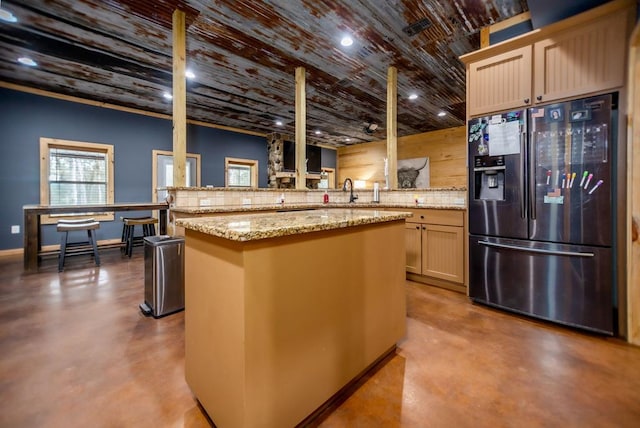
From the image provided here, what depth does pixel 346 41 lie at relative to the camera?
3.21 m

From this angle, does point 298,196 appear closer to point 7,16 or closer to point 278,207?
point 278,207

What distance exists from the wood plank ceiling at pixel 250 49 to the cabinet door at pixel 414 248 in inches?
87.2

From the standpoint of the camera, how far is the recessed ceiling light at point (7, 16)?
2686 millimetres

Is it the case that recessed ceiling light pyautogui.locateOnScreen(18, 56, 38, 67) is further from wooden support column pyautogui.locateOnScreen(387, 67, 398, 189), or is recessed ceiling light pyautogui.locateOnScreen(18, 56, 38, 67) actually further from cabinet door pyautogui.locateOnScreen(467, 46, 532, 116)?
cabinet door pyautogui.locateOnScreen(467, 46, 532, 116)

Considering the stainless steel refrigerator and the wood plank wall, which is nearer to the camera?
the stainless steel refrigerator

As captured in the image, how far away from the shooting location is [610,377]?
147 centimetres

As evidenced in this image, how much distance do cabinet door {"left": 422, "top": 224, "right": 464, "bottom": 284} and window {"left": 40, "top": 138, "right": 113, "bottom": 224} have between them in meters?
5.69

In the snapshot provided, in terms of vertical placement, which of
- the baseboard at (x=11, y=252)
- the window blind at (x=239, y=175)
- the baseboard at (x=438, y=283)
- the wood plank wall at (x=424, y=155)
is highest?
the wood plank wall at (x=424, y=155)

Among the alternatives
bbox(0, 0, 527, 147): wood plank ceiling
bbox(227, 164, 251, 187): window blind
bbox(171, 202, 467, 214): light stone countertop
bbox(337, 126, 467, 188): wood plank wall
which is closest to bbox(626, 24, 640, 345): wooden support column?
bbox(171, 202, 467, 214): light stone countertop

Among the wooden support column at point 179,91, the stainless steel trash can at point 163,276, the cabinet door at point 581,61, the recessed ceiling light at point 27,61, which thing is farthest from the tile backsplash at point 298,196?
the recessed ceiling light at point 27,61

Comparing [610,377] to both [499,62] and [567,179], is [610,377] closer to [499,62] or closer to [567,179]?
[567,179]

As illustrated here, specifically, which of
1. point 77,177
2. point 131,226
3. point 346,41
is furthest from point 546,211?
point 77,177

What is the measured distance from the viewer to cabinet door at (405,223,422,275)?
10.0 feet

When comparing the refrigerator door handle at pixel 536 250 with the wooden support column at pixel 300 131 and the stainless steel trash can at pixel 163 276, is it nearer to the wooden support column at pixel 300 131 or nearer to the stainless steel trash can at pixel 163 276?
the wooden support column at pixel 300 131
